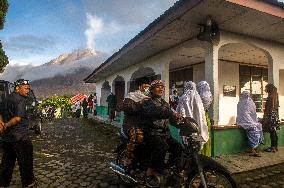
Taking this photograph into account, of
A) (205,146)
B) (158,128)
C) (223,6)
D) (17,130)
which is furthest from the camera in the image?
(205,146)

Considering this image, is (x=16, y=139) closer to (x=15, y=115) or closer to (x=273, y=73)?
(x=15, y=115)

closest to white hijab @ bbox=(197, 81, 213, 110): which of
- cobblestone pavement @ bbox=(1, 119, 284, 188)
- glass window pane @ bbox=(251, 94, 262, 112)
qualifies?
cobblestone pavement @ bbox=(1, 119, 284, 188)

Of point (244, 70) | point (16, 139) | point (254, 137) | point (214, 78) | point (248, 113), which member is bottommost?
point (254, 137)

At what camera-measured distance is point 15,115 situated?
14.3 feet

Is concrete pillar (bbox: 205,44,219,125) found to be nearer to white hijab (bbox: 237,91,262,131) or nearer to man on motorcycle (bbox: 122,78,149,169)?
white hijab (bbox: 237,91,262,131)

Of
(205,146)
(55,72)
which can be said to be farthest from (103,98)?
(55,72)

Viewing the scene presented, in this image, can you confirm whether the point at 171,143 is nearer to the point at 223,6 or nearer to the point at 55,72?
the point at 223,6

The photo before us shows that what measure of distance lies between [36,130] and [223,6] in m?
9.71

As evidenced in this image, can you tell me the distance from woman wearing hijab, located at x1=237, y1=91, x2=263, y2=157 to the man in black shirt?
523 centimetres

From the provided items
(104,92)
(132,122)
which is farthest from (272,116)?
(104,92)

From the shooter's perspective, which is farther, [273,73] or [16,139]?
[273,73]

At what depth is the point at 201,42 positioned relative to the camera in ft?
24.0

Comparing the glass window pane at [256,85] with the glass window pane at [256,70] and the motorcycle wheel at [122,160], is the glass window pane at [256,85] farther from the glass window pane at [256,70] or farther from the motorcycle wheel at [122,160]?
the motorcycle wheel at [122,160]

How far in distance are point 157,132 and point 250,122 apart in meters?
4.00
